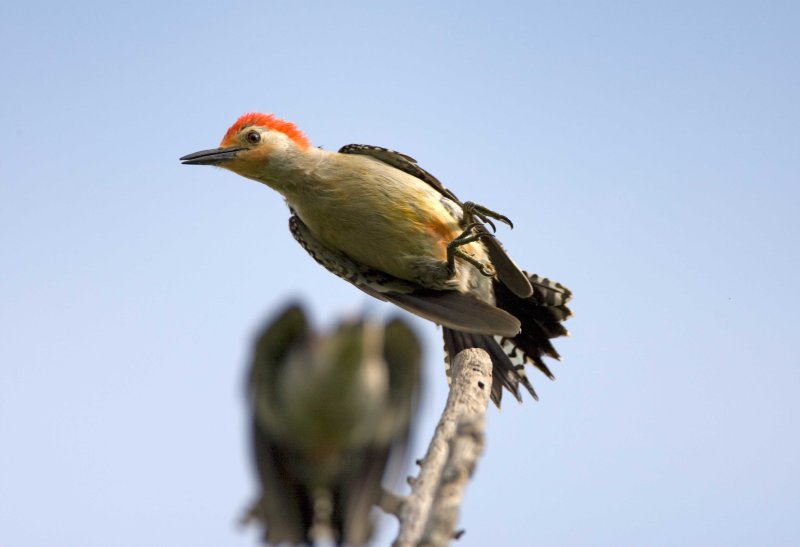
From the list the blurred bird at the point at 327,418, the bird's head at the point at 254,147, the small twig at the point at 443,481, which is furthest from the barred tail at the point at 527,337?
the blurred bird at the point at 327,418

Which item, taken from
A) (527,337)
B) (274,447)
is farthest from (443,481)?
(527,337)

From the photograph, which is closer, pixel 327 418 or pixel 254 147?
pixel 327 418

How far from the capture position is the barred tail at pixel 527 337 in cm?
773

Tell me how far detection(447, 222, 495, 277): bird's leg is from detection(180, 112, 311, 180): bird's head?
149 cm

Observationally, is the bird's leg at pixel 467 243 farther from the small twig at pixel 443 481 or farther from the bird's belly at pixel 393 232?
the small twig at pixel 443 481

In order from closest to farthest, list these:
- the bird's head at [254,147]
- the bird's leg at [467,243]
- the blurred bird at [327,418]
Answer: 1. the blurred bird at [327,418]
2. the bird's leg at [467,243]
3. the bird's head at [254,147]

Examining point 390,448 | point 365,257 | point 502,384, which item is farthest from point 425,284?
point 390,448

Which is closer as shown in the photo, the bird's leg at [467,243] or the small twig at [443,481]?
the small twig at [443,481]

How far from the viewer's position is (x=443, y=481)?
3.00 metres

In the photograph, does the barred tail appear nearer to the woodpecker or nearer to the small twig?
the woodpecker

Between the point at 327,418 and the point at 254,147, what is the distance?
6.05 m

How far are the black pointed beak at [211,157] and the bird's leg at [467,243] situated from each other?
191cm

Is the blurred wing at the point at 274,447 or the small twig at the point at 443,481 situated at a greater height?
the small twig at the point at 443,481

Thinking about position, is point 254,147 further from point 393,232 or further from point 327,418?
point 327,418
